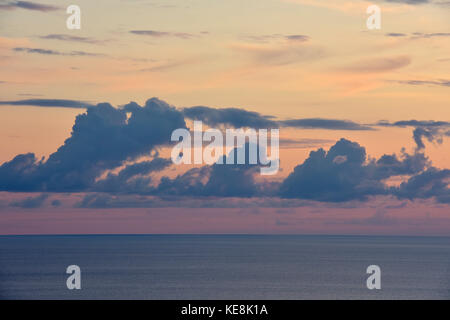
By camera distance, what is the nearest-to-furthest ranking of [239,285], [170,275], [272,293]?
[272,293] < [239,285] < [170,275]

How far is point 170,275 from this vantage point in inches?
7687
